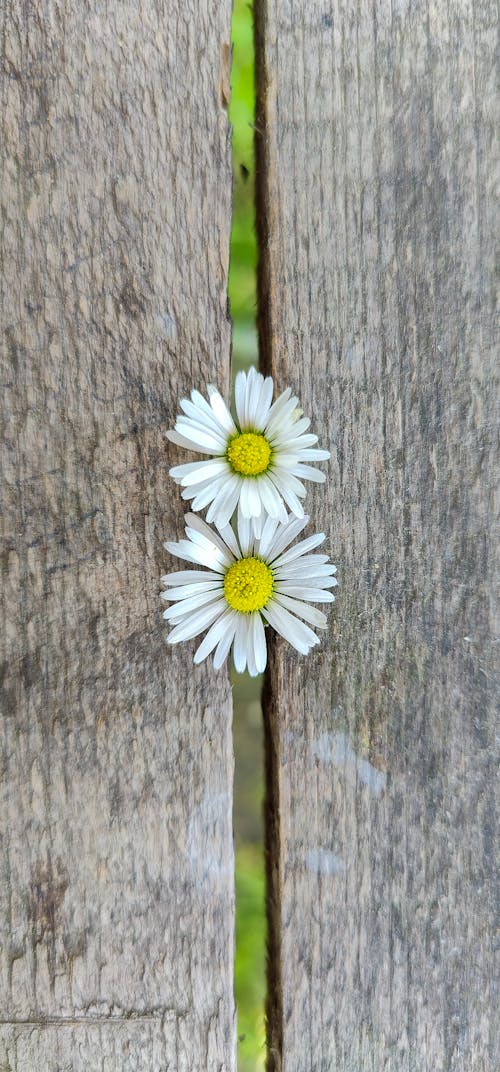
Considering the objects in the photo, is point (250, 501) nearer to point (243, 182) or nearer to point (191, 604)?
point (191, 604)

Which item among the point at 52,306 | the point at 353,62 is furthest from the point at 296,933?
the point at 353,62

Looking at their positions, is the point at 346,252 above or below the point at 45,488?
above

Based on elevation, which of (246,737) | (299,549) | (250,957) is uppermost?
(299,549)

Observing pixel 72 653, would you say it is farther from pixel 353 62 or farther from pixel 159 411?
pixel 353 62

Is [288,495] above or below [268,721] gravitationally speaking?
above

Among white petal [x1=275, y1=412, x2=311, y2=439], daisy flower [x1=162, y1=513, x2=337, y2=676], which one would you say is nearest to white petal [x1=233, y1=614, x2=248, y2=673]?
daisy flower [x1=162, y1=513, x2=337, y2=676]

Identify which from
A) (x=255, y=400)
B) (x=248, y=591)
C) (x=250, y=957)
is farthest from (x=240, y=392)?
(x=250, y=957)
